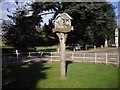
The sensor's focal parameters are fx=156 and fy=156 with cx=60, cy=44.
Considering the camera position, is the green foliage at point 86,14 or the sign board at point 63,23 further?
the green foliage at point 86,14

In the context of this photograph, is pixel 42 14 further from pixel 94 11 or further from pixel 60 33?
pixel 60 33

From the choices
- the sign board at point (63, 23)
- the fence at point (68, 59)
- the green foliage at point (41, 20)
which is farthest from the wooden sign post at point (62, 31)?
the green foliage at point (41, 20)

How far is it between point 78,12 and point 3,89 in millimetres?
13740

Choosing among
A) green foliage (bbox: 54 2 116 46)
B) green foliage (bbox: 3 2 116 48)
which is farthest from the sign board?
green foliage (bbox: 3 2 116 48)

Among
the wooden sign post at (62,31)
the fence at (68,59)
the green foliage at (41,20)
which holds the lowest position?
the fence at (68,59)

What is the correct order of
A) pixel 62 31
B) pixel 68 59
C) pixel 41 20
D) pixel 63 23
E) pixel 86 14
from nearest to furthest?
pixel 62 31 → pixel 63 23 → pixel 68 59 → pixel 86 14 → pixel 41 20

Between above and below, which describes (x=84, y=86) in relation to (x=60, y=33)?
below

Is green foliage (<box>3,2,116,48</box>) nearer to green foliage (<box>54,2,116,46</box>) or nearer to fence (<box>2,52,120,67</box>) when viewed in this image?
green foliage (<box>54,2,116,46</box>)

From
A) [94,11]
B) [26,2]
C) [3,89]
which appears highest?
[26,2]

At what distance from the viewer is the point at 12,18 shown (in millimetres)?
21844

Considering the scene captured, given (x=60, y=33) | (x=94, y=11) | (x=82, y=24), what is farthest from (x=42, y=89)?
(x=82, y=24)

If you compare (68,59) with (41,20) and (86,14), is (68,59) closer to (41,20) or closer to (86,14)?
(86,14)

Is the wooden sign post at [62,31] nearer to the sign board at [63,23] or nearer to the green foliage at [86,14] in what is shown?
the sign board at [63,23]

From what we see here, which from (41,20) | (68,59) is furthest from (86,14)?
(68,59)
